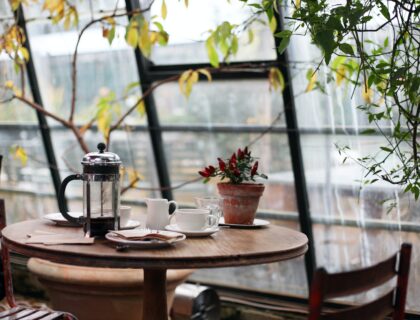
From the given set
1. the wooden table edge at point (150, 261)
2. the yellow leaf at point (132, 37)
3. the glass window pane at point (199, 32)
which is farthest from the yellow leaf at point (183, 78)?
the wooden table edge at point (150, 261)

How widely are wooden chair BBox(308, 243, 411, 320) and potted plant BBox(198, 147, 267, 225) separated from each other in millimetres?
825

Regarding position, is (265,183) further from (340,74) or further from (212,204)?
(212,204)

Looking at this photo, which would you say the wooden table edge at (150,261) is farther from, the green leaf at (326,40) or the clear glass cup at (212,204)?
the green leaf at (326,40)

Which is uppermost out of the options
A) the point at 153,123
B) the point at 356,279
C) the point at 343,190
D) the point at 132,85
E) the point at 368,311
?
the point at 132,85

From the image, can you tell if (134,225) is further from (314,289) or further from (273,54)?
(273,54)

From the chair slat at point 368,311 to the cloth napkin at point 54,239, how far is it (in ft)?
3.00

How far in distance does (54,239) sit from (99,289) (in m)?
1.30

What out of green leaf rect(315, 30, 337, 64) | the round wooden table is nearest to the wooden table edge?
the round wooden table

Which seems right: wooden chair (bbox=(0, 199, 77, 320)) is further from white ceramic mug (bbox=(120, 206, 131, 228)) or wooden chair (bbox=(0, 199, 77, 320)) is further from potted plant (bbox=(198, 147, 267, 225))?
potted plant (bbox=(198, 147, 267, 225))

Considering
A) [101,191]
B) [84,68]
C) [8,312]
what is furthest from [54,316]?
[84,68]

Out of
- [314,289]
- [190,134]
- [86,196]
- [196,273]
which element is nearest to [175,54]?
[190,134]

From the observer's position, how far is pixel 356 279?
62.9 inches

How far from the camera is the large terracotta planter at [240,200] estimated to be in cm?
258

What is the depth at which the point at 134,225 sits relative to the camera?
2.53 meters
